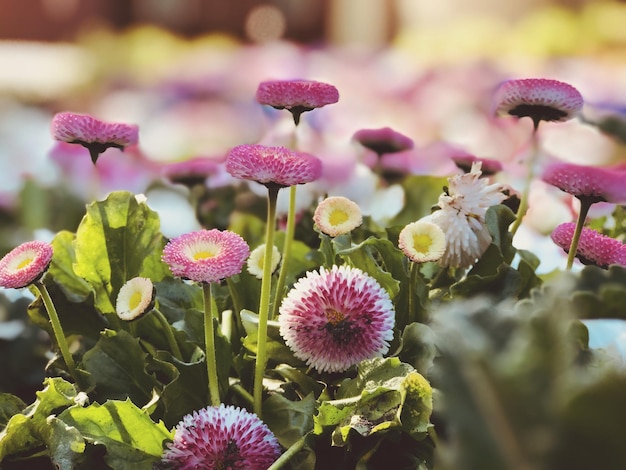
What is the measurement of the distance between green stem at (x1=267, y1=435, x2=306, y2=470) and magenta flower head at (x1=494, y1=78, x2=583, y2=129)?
178 mm

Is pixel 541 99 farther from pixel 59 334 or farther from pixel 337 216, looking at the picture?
pixel 59 334

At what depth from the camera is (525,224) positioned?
47 centimetres

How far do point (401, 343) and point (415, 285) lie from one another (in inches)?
1.3

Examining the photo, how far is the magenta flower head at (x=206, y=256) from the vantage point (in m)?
0.27

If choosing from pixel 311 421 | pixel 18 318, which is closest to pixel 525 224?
pixel 311 421

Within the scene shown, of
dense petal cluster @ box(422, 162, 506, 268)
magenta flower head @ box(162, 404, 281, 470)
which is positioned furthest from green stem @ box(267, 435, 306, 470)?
dense petal cluster @ box(422, 162, 506, 268)

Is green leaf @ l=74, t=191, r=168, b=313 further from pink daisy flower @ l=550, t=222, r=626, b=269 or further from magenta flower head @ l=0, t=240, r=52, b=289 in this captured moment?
pink daisy flower @ l=550, t=222, r=626, b=269

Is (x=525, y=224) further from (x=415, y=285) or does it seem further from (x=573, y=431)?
(x=573, y=431)

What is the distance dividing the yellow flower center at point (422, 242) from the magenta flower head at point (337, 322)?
0.09ft

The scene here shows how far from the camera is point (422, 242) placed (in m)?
0.31

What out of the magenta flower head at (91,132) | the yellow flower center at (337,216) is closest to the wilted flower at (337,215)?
the yellow flower center at (337,216)

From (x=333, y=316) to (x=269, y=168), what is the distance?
68 mm

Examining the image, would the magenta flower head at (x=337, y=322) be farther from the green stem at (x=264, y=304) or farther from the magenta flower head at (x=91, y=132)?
the magenta flower head at (x=91, y=132)

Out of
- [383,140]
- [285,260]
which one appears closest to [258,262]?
[285,260]
